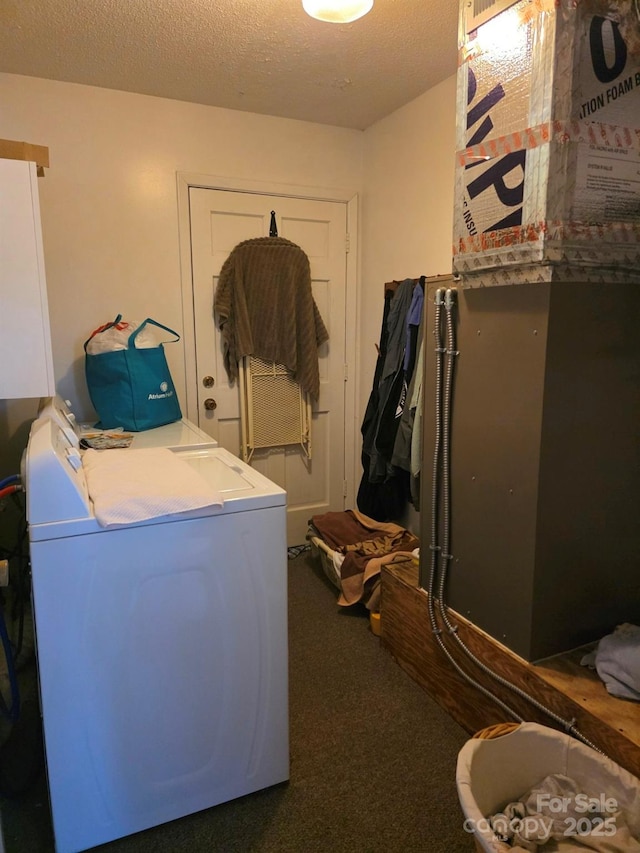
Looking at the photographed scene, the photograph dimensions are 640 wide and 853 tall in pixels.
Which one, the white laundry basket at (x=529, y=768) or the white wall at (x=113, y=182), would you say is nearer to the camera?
the white laundry basket at (x=529, y=768)

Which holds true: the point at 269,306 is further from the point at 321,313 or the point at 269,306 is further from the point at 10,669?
the point at 10,669

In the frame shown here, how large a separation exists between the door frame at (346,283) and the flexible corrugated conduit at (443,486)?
1580 mm

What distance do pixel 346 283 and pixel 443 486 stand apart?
184 cm

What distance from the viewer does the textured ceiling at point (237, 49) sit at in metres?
1.94

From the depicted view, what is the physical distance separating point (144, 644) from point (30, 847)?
2.12 feet

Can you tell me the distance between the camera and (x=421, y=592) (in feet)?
6.57

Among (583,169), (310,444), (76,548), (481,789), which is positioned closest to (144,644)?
(76,548)

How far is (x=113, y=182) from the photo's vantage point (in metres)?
2.66

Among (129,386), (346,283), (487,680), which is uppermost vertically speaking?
(346,283)

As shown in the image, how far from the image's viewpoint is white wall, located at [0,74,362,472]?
2.53m

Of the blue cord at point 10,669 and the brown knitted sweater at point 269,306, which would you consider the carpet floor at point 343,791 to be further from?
the brown knitted sweater at point 269,306

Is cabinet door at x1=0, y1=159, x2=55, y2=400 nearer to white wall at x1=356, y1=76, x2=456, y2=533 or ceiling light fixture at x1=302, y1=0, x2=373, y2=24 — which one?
ceiling light fixture at x1=302, y1=0, x2=373, y2=24

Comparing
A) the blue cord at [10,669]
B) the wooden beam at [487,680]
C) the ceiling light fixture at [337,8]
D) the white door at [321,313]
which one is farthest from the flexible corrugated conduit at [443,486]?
the white door at [321,313]

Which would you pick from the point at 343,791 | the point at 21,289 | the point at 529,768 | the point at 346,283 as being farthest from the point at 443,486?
the point at 346,283
